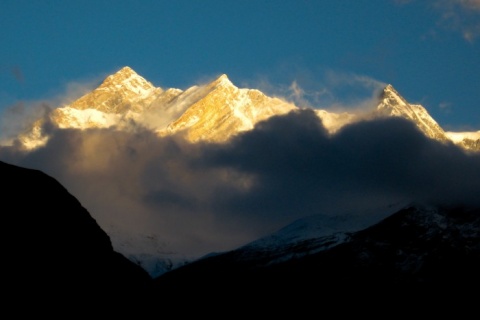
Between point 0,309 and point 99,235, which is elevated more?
point 99,235

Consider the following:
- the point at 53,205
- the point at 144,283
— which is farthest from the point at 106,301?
the point at 144,283

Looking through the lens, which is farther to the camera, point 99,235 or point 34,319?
point 99,235

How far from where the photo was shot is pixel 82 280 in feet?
216

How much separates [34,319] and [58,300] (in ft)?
9.15

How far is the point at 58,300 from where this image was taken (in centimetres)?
6244

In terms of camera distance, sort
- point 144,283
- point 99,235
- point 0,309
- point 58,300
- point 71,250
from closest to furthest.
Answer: point 0,309, point 58,300, point 71,250, point 99,235, point 144,283

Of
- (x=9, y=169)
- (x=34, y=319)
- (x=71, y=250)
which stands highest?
(x=9, y=169)

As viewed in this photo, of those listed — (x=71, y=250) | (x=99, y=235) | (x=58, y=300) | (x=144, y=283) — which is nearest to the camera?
(x=58, y=300)

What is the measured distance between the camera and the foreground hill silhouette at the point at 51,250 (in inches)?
2424

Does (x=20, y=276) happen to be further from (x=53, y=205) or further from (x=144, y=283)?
(x=144, y=283)

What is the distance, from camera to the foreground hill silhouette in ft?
202

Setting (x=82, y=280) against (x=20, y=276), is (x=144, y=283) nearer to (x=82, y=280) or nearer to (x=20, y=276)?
(x=82, y=280)

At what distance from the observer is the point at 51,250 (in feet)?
211

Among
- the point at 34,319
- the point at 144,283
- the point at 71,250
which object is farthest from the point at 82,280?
the point at 144,283
